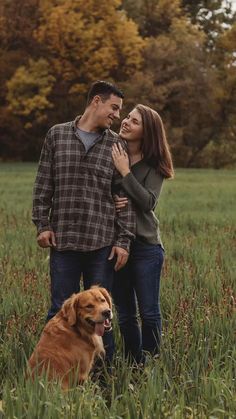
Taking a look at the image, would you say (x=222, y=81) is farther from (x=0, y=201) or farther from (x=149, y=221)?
(x=149, y=221)

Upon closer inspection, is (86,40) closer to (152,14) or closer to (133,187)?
(152,14)

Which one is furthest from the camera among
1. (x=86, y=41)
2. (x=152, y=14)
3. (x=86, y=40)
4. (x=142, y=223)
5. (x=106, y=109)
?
(x=152, y=14)

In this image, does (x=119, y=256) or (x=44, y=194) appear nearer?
(x=119, y=256)

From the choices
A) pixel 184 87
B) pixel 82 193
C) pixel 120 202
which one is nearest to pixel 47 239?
pixel 82 193

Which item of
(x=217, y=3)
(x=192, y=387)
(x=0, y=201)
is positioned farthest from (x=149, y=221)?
(x=217, y=3)

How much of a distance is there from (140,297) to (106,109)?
1.20 metres

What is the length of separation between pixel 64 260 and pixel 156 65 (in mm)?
39418

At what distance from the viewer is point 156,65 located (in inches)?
1704

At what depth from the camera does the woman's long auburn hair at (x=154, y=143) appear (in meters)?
4.83

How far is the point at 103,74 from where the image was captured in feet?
138

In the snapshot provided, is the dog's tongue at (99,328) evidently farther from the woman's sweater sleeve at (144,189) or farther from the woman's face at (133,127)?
the woman's face at (133,127)

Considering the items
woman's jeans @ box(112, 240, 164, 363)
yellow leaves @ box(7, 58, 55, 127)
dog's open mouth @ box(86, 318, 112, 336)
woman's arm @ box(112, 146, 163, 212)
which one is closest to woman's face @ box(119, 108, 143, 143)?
woman's arm @ box(112, 146, 163, 212)

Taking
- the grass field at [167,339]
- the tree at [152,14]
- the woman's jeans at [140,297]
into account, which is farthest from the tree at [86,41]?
the woman's jeans at [140,297]

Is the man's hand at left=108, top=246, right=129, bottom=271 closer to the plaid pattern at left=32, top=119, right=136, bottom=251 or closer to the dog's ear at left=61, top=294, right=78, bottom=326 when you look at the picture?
the plaid pattern at left=32, top=119, right=136, bottom=251
